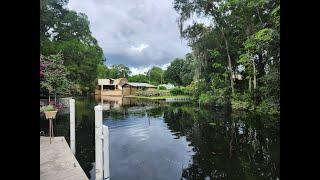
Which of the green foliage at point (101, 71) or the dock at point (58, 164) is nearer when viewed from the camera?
the dock at point (58, 164)

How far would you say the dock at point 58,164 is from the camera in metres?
3.78

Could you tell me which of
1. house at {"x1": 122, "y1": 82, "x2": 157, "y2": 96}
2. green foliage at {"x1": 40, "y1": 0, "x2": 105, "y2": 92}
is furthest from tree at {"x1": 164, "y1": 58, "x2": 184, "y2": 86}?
green foliage at {"x1": 40, "y1": 0, "x2": 105, "y2": 92}

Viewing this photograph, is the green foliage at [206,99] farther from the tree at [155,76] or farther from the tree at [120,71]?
the tree at [155,76]

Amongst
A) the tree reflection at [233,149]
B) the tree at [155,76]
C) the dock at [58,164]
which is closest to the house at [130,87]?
the tree at [155,76]

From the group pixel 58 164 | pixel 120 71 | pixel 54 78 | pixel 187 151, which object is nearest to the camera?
pixel 58 164

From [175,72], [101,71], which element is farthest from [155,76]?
[101,71]

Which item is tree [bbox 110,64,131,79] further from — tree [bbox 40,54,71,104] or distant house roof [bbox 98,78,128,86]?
tree [bbox 40,54,71,104]

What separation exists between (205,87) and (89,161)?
47.6ft

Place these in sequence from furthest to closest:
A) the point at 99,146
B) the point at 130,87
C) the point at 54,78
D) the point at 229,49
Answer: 1. the point at 130,87
2. the point at 229,49
3. the point at 54,78
4. the point at 99,146

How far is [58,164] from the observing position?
A: 430cm

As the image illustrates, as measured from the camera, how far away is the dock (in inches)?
149

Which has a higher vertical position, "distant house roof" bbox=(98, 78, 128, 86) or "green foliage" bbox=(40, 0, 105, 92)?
"green foliage" bbox=(40, 0, 105, 92)

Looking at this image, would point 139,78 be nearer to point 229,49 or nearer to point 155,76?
point 155,76
